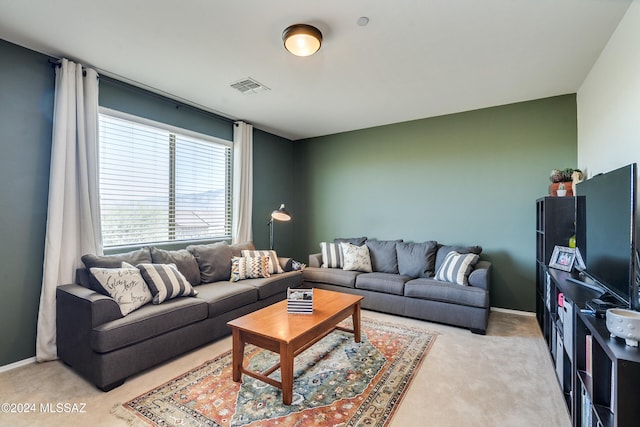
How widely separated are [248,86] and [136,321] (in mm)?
2503

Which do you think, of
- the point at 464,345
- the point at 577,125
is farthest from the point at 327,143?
the point at 464,345

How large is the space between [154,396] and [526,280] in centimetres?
409

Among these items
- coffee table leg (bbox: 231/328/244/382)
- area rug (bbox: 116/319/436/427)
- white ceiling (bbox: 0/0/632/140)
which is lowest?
area rug (bbox: 116/319/436/427)

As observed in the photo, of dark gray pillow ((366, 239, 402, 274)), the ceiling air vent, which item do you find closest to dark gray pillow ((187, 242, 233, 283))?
the ceiling air vent

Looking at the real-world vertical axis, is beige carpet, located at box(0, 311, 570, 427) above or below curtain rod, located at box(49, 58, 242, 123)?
below

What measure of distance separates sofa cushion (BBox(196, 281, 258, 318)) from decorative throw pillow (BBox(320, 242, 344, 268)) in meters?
1.42

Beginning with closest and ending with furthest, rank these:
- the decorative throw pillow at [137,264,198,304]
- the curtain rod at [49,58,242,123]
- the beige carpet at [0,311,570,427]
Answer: the beige carpet at [0,311,570,427] < the decorative throw pillow at [137,264,198,304] < the curtain rod at [49,58,242,123]

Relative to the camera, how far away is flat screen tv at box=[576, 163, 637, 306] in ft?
4.67

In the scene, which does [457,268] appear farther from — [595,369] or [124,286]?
[124,286]

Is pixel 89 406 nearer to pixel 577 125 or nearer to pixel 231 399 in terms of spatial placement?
pixel 231 399

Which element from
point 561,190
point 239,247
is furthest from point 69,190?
point 561,190

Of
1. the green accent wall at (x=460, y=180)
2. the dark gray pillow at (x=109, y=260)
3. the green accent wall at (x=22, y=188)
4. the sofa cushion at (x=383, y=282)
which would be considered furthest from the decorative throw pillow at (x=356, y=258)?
the green accent wall at (x=22, y=188)

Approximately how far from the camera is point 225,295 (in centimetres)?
306

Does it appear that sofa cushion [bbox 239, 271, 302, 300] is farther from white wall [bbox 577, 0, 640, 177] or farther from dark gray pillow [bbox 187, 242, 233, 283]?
white wall [bbox 577, 0, 640, 177]
